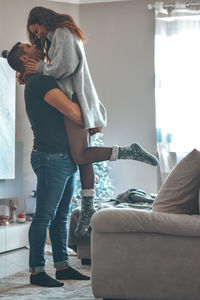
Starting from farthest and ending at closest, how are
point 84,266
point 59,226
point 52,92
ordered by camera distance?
point 84,266 < point 59,226 < point 52,92

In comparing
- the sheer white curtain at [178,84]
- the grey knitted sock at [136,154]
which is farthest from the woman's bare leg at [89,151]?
the sheer white curtain at [178,84]

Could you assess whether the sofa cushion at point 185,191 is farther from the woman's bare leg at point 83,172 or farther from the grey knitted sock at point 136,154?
the woman's bare leg at point 83,172

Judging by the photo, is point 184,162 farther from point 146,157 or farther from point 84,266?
point 84,266

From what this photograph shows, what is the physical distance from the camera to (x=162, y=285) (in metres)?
2.17

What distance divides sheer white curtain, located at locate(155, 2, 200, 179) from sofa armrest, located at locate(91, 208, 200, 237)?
10.2 feet

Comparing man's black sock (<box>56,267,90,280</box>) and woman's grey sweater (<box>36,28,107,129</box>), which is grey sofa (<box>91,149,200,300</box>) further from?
woman's grey sweater (<box>36,28,107,129</box>)

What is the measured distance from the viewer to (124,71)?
5641mm

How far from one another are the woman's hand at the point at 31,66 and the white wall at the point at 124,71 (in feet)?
9.81

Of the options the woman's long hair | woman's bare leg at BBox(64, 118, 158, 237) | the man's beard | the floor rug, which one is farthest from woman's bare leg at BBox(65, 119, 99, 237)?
the woman's long hair

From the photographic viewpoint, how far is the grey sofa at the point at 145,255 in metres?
2.15

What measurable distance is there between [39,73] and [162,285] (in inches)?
54.3

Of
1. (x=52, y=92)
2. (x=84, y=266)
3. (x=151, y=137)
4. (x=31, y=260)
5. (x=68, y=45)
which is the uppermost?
(x=68, y=45)

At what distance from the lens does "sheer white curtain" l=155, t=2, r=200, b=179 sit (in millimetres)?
5262

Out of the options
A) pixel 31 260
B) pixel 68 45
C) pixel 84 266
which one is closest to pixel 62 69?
pixel 68 45
